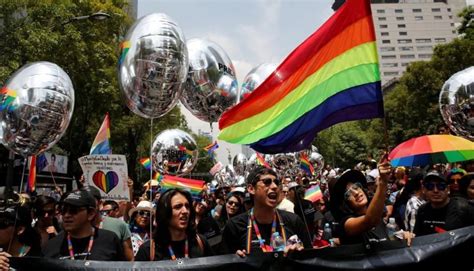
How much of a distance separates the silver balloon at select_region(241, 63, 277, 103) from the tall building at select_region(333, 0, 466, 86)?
10558 cm

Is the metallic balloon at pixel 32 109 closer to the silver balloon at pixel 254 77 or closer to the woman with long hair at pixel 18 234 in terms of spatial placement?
the woman with long hair at pixel 18 234

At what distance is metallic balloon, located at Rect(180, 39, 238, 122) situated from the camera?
709 cm

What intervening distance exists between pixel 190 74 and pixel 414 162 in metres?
4.38

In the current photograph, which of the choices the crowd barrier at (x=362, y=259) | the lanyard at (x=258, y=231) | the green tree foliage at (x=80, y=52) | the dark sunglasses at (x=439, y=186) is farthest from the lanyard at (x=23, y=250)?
the green tree foliage at (x=80, y=52)

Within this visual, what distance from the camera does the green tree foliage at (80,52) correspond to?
14445 mm

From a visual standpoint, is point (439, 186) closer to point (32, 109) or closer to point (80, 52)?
point (32, 109)

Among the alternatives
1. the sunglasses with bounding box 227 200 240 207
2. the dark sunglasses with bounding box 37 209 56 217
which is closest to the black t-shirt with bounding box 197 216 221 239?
the sunglasses with bounding box 227 200 240 207

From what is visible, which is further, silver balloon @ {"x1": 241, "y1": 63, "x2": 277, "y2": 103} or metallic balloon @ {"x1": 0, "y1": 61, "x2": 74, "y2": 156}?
silver balloon @ {"x1": 241, "y1": 63, "x2": 277, "y2": 103}

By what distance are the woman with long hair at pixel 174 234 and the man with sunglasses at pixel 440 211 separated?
2292 mm

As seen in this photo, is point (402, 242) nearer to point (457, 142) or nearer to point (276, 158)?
point (457, 142)

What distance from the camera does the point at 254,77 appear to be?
8.23 m

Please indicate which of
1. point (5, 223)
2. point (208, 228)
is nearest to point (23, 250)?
point (5, 223)

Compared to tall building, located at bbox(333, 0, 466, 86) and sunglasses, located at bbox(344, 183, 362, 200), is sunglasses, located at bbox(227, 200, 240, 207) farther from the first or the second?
tall building, located at bbox(333, 0, 466, 86)

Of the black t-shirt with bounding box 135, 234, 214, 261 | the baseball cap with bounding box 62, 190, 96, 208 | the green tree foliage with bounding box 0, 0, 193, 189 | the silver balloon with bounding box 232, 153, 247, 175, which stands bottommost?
the black t-shirt with bounding box 135, 234, 214, 261
